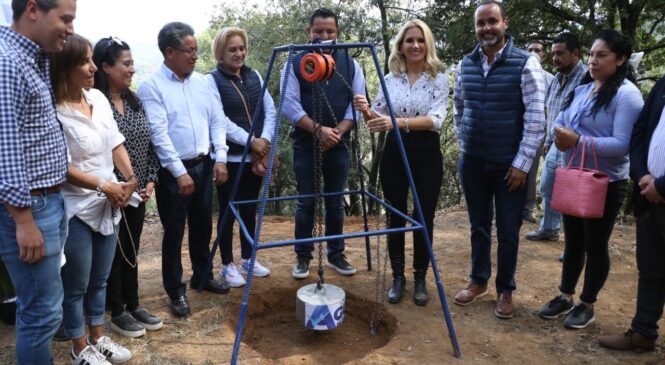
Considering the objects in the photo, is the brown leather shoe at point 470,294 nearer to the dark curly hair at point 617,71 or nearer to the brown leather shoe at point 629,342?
the brown leather shoe at point 629,342

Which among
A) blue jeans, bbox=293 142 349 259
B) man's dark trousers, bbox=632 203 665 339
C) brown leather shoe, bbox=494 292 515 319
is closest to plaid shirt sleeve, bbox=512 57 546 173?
man's dark trousers, bbox=632 203 665 339

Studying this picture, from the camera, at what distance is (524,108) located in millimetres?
3174

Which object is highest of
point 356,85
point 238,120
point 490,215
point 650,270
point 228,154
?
point 356,85

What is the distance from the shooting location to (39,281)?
2.02 m

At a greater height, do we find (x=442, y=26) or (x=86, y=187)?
(x=442, y=26)

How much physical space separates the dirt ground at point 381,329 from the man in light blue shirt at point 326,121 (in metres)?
0.65

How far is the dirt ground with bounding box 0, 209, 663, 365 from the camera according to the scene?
2.96 m

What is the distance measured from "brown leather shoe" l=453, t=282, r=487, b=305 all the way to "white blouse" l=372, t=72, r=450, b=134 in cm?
122

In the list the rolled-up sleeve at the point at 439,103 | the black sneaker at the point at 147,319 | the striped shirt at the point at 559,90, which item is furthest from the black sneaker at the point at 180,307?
the striped shirt at the point at 559,90

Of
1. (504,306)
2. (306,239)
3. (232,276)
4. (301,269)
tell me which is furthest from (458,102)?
(232,276)

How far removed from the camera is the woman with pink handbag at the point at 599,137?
114 inches

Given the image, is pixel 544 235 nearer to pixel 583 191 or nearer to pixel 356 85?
pixel 583 191

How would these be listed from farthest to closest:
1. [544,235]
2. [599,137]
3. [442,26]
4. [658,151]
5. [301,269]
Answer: [442,26], [544,235], [301,269], [599,137], [658,151]

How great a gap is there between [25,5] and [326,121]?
2.30m
